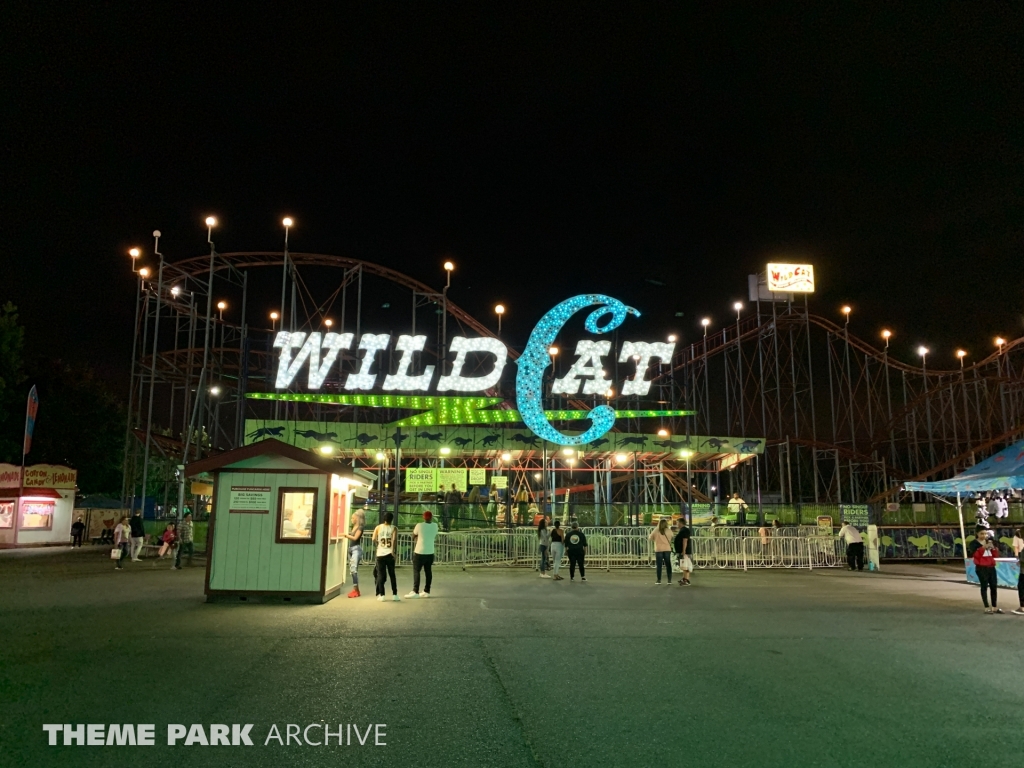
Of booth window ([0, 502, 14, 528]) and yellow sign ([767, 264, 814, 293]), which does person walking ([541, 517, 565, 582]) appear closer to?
booth window ([0, 502, 14, 528])

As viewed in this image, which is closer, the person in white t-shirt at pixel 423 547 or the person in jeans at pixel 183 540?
the person in white t-shirt at pixel 423 547

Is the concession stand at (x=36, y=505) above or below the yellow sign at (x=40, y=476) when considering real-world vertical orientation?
below

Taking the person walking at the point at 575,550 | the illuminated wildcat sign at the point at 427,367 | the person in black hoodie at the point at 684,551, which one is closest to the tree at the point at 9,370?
the illuminated wildcat sign at the point at 427,367

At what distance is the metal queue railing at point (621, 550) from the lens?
71.9ft

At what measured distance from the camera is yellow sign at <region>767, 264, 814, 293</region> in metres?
42.7

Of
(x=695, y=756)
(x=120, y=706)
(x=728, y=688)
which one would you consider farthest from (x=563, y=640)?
(x=120, y=706)

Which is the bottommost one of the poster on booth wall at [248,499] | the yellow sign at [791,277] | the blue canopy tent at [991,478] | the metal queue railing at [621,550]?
the metal queue railing at [621,550]

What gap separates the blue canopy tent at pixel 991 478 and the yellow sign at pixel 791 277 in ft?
76.2

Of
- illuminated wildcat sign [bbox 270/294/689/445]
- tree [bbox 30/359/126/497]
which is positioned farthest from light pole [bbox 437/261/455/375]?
tree [bbox 30/359/126/497]

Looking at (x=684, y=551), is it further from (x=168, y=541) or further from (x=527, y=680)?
(x=168, y=541)

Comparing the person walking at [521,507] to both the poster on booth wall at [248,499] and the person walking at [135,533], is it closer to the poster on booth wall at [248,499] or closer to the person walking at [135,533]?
the person walking at [135,533]

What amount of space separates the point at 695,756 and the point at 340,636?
5626 mm

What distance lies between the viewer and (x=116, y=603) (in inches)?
474

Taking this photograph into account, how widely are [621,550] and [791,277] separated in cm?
2730
